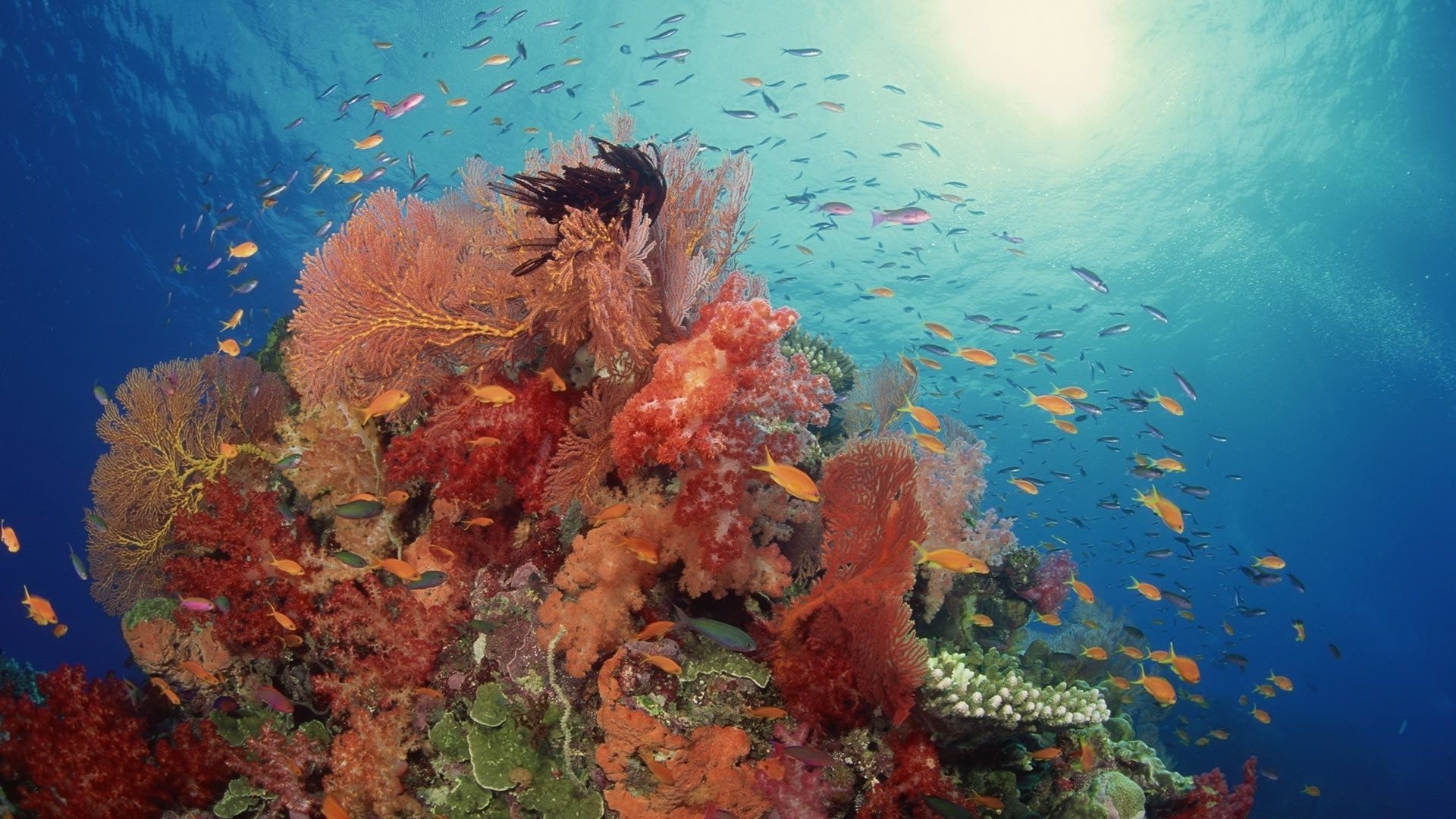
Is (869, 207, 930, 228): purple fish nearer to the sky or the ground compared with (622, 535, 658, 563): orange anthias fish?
nearer to the sky

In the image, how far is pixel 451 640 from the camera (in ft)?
16.9

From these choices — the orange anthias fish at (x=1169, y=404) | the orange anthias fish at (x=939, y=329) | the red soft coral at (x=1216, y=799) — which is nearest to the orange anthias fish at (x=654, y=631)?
the red soft coral at (x=1216, y=799)

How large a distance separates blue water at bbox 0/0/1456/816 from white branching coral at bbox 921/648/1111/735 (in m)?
13.6

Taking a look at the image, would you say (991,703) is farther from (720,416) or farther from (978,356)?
(978,356)

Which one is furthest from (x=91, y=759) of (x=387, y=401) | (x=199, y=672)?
(x=387, y=401)

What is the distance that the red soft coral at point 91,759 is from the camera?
488cm

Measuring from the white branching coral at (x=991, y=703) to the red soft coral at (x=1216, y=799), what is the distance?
1.73 metres

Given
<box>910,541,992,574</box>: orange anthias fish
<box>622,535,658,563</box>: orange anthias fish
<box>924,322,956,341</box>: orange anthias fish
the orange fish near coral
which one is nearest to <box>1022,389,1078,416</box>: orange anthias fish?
<box>924,322,956,341</box>: orange anthias fish

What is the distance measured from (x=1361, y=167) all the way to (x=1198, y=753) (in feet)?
98.3

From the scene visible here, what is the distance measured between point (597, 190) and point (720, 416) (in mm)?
1712

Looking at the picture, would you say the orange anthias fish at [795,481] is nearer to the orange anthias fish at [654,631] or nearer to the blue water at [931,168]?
the orange anthias fish at [654,631]

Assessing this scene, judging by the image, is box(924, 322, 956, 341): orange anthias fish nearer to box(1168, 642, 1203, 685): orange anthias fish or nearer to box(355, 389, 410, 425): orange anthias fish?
box(1168, 642, 1203, 685): orange anthias fish

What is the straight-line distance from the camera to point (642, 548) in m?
4.20

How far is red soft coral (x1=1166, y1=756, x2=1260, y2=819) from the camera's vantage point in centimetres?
506
